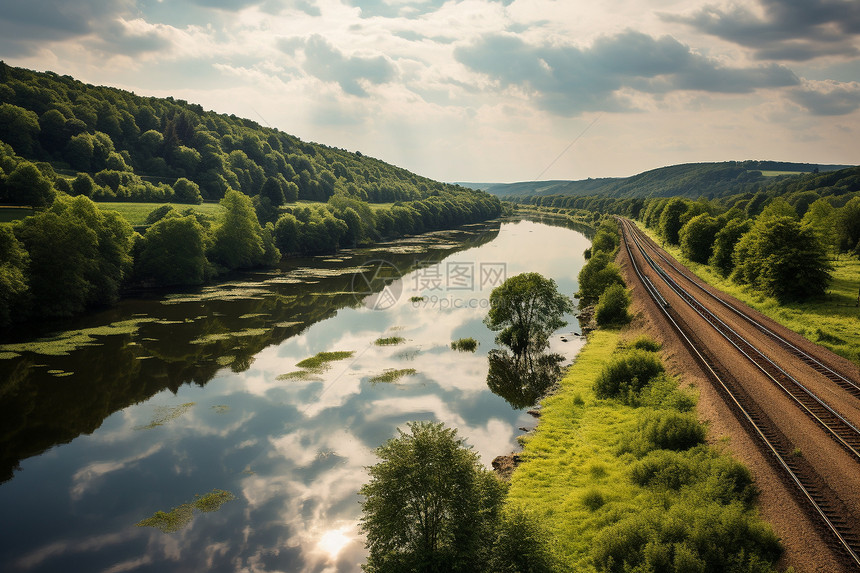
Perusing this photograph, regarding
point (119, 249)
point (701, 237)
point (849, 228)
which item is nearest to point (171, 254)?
point (119, 249)

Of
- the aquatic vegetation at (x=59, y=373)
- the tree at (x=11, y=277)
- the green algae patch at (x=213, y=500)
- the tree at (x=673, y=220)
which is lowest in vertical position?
the green algae patch at (x=213, y=500)

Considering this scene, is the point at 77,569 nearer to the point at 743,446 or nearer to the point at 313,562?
the point at 313,562

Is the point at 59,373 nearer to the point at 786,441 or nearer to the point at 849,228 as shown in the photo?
the point at 786,441

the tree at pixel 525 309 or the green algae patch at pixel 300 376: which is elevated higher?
the tree at pixel 525 309

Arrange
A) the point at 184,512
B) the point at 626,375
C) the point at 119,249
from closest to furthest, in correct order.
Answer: the point at 184,512 → the point at 626,375 → the point at 119,249

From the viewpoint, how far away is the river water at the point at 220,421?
19.9 m

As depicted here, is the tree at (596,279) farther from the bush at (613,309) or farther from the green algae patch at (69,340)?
the green algae patch at (69,340)

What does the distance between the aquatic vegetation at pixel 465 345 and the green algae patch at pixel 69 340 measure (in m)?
31.6

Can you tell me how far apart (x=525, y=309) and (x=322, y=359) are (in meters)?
19.1

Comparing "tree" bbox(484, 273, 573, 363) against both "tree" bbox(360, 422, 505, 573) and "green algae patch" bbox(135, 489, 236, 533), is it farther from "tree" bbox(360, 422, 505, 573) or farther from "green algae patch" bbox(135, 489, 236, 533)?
"tree" bbox(360, 422, 505, 573)

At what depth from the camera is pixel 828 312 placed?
40188 millimetres

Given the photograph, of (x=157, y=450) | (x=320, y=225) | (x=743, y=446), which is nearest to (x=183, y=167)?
(x=320, y=225)

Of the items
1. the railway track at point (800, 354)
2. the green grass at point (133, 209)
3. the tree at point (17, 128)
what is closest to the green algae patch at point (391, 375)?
the railway track at point (800, 354)

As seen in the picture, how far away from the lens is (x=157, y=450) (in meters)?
26.8
